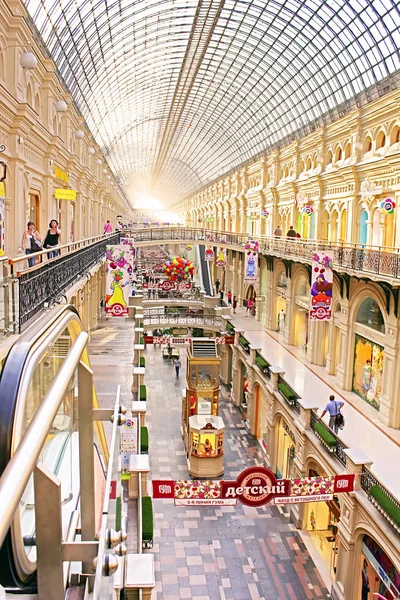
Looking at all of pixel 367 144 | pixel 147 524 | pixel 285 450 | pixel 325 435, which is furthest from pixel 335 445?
pixel 367 144

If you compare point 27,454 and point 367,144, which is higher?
point 367,144

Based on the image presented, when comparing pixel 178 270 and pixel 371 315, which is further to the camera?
pixel 178 270

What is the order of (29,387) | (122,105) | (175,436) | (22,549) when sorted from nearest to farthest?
(22,549) < (29,387) < (175,436) < (122,105)

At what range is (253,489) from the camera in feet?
44.0

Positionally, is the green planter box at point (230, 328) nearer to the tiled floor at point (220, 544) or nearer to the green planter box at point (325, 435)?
the tiled floor at point (220, 544)

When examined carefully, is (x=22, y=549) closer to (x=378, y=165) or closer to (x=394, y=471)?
(x=394, y=471)

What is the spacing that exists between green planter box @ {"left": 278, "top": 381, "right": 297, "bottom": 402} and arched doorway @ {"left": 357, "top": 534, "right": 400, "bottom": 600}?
700 cm

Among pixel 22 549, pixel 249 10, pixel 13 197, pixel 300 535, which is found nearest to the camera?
pixel 22 549

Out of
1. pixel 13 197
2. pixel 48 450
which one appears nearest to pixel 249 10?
pixel 13 197

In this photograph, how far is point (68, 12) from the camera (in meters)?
23.0

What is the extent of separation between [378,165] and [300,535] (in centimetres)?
1411

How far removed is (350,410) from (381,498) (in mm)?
8192

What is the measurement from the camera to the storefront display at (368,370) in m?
20.3

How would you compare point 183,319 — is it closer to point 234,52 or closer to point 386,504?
point 234,52
